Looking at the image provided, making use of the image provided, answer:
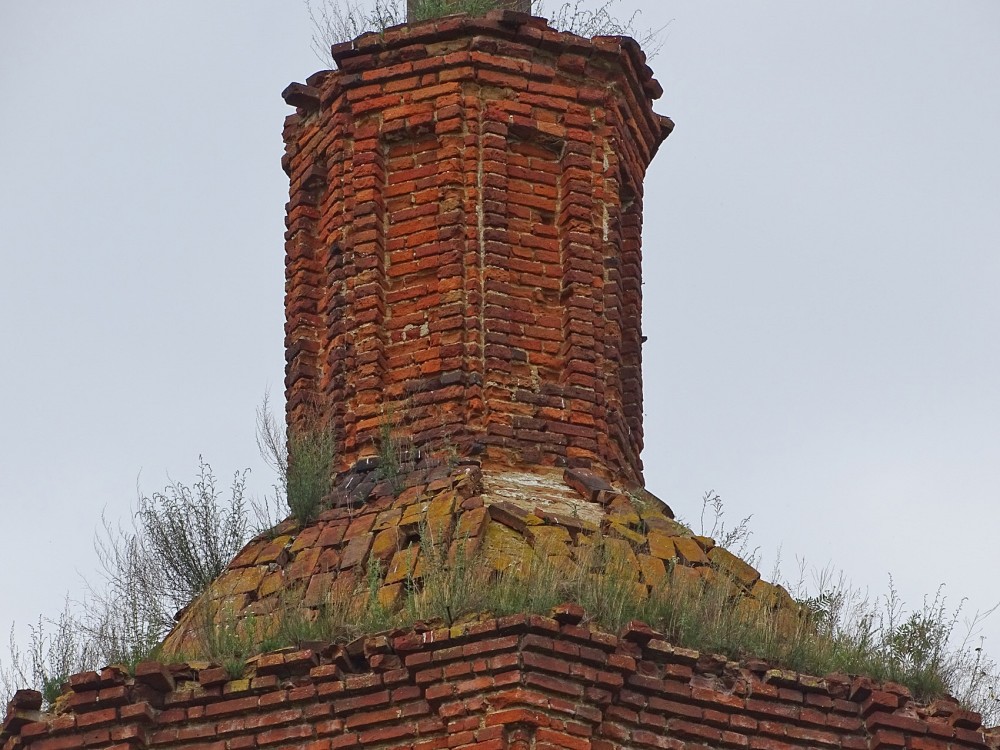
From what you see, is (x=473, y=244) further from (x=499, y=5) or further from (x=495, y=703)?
(x=495, y=703)

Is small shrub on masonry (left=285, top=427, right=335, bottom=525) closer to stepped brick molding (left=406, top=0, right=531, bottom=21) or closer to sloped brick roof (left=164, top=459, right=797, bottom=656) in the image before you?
sloped brick roof (left=164, top=459, right=797, bottom=656)

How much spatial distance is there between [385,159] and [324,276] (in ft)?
2.47

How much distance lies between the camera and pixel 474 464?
14.8 m

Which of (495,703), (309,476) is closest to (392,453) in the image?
(309,476)

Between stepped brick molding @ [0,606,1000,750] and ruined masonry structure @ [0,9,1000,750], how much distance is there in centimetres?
1

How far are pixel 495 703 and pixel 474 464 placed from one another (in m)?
2.14

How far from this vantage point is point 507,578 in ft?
44.4

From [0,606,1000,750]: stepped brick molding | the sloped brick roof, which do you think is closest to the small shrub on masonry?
the sloped brick roof

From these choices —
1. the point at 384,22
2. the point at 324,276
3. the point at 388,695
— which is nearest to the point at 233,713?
the point at 388,695

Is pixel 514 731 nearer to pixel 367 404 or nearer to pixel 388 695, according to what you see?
pixel 388 695

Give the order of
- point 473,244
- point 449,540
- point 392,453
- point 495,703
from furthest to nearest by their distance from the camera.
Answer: point 473,244 < point 392,453 < point 449,540 < point 495,703

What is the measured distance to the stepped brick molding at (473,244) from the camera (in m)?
→ 15.2

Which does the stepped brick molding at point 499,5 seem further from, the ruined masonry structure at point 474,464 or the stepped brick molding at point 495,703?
the stepped brick molding at point 495,703

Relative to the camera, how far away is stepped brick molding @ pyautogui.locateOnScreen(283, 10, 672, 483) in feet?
49.9
